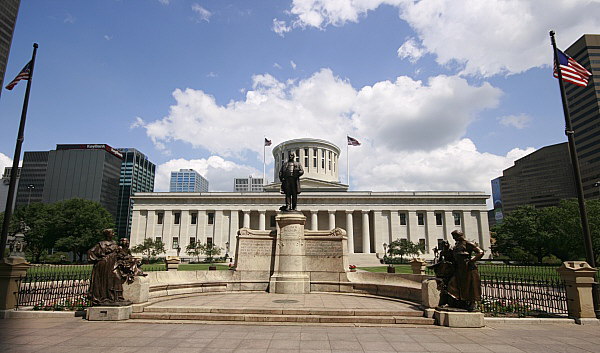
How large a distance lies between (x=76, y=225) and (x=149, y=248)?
40.7 feet

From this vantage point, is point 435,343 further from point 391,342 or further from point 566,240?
point 566,240

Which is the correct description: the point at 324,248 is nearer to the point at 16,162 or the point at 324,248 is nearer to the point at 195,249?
the point at 16,162

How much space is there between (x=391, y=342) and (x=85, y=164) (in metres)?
137

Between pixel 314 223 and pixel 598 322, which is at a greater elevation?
pixel 314 223

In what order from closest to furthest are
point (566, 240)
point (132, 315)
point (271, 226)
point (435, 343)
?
1. point (435, 343)
2. point (132, 315)
3. point (566, 240)
4. point (271, 226)

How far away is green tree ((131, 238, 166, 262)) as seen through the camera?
59219mm

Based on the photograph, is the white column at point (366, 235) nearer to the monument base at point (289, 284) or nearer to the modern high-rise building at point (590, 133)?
the modern high-rise building at point (590, 133)

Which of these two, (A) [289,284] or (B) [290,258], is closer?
(A) [289,284]

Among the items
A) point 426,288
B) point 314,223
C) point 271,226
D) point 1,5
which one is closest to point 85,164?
point 271,226

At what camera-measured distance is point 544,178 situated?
13212 centimetres

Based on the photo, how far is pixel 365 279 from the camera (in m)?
15.4

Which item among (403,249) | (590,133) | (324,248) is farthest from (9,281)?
(590,133)

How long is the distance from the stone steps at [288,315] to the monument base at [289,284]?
13.8ft

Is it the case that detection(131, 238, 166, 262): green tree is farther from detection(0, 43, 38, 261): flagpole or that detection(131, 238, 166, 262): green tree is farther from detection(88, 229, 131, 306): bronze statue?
detection(88, 229, 131, 306): bronze statue
